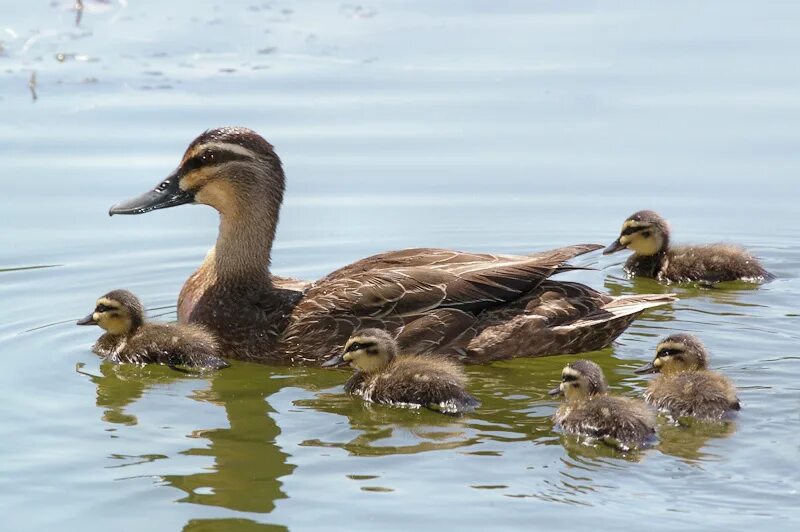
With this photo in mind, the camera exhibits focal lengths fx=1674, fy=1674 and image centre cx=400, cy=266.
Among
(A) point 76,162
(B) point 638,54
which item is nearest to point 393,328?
(A) point 76,162

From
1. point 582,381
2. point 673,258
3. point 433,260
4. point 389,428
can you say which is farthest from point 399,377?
point 673,258

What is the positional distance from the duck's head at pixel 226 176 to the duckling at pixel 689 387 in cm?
274

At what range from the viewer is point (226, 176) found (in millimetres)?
10234

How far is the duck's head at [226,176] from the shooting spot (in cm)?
1018

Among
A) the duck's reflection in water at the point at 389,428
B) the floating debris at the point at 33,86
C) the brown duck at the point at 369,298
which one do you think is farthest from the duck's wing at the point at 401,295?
the floating debris at the point at 33,86

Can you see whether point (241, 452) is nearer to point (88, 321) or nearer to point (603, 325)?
point (88, 321)

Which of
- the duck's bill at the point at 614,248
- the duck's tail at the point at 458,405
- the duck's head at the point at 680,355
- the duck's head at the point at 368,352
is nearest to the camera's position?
the duck's tail at the point at 458,405

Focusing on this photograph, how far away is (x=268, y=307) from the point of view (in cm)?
999

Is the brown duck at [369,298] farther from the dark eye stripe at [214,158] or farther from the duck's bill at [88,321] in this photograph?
the duck's bill at [88,321]

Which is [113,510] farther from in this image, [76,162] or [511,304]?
[76,162]

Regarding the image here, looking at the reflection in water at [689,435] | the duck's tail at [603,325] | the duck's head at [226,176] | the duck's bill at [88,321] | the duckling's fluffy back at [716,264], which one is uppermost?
the duck's head at [226,176]

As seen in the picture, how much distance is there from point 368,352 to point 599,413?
1522 mm

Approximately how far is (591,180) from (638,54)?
257 centimetres

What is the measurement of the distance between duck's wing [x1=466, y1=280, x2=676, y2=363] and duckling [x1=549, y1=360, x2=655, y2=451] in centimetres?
123
